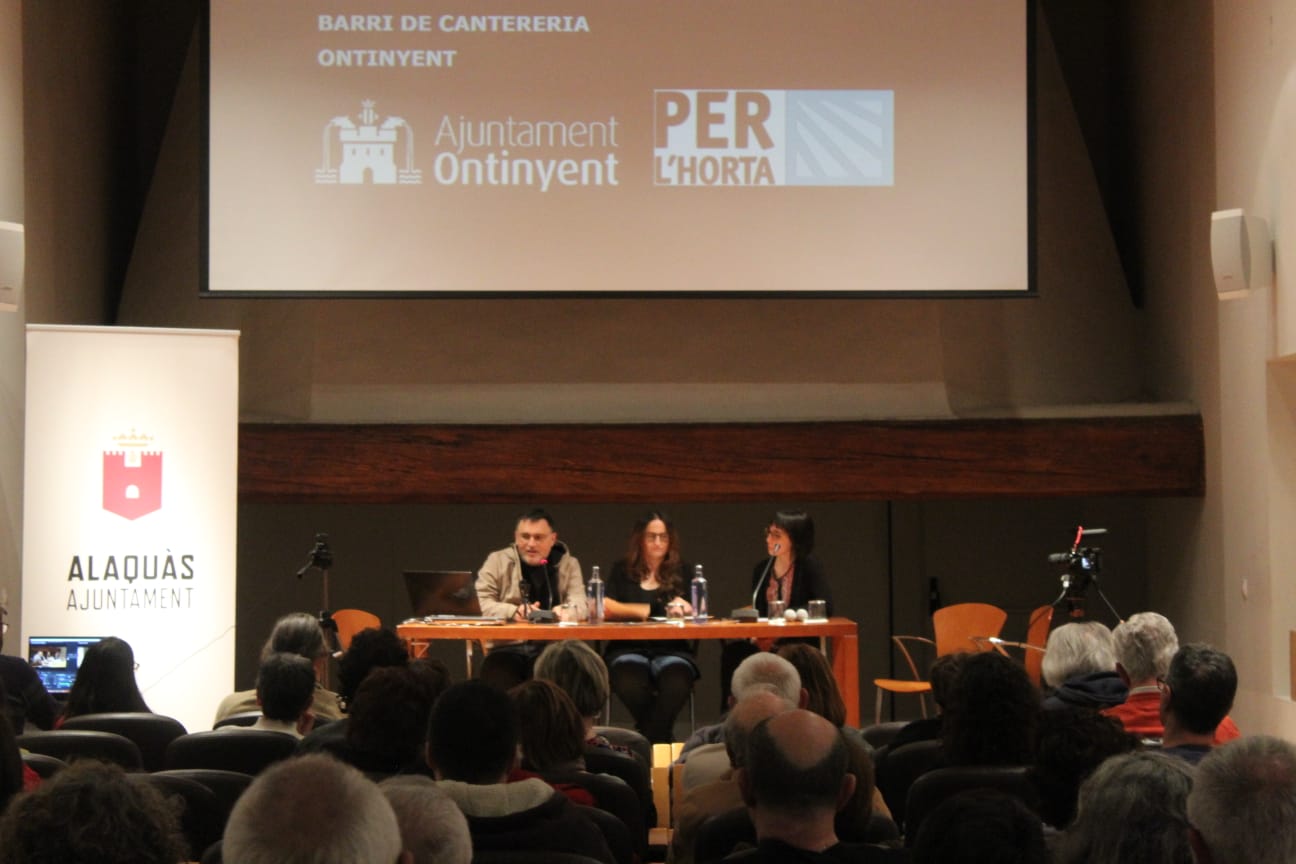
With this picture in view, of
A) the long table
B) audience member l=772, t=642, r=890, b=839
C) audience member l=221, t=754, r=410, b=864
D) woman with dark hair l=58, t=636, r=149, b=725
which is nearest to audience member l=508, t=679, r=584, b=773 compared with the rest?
audience member l=772, t=642, r=890, b=839

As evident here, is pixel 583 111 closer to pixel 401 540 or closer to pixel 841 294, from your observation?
pixel 841 294

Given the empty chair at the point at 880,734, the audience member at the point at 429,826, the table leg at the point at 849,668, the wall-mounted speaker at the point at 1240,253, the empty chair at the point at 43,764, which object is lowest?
the table leg at the point at 849,668

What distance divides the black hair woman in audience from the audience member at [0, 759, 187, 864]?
17.0ft

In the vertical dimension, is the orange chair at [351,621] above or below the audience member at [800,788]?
below

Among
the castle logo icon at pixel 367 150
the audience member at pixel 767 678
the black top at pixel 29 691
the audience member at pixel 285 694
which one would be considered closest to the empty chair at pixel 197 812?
the audience member at pixel 285 694

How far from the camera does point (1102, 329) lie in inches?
360

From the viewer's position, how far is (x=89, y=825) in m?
1.84

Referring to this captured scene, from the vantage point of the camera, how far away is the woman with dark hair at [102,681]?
15.8 ft

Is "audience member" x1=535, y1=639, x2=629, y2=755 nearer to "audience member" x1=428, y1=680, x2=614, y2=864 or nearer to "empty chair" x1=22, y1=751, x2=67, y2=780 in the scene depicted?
"audience member" x1=428, y1=680, x2=614, y2=864

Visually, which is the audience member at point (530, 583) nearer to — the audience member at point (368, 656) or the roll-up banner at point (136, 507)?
the roll-up banner at point (136, 507)

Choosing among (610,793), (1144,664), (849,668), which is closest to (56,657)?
(849,668)

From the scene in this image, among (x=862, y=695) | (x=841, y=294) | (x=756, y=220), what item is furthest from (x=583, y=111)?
(x=862, y=695)

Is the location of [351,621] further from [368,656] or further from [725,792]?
[725,792]

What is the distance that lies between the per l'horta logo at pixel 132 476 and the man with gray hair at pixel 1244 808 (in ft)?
17.7
